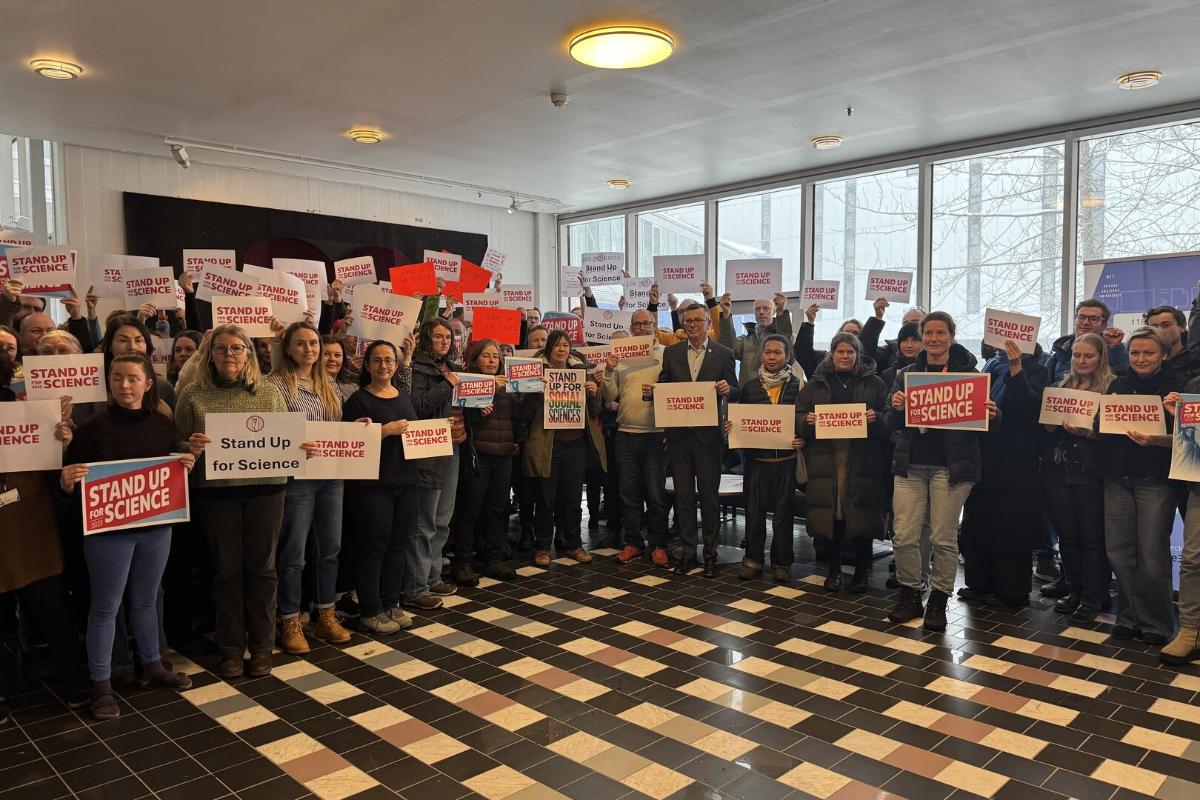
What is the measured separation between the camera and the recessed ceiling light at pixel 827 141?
815cm

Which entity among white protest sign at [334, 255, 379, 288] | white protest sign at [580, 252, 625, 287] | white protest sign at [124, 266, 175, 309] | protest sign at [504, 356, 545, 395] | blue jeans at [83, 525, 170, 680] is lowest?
blue jeans at [83, 525, 170, 680]

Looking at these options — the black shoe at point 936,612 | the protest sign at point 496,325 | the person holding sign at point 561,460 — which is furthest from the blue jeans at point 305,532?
the black shoe at point 936,612

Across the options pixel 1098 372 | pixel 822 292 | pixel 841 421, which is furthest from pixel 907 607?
pixel 822 292

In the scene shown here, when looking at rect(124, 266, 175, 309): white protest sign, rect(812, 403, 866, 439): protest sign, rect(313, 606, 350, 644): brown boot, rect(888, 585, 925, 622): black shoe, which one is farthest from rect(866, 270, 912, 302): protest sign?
rect(124, 266, 175, 309): white protest sign

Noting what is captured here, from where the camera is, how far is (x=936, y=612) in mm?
4711

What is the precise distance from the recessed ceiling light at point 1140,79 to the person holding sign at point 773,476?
139 inches

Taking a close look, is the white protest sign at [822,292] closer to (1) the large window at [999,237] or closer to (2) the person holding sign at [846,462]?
(1) the large window at [999,237]

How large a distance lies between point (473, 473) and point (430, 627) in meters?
1.07

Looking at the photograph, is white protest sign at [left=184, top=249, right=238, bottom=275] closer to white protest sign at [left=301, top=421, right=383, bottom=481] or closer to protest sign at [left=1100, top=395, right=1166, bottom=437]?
white protest sign at [left=301, top=421, right=383, bottom=481]

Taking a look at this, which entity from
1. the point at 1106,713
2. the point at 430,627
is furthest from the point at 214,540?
the point at 1106,713

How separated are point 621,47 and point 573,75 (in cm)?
92

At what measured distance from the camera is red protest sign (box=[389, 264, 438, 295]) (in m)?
6.29

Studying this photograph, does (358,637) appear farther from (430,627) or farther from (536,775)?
(536,775)

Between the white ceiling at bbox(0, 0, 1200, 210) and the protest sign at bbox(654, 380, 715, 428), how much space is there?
92.4 inches
